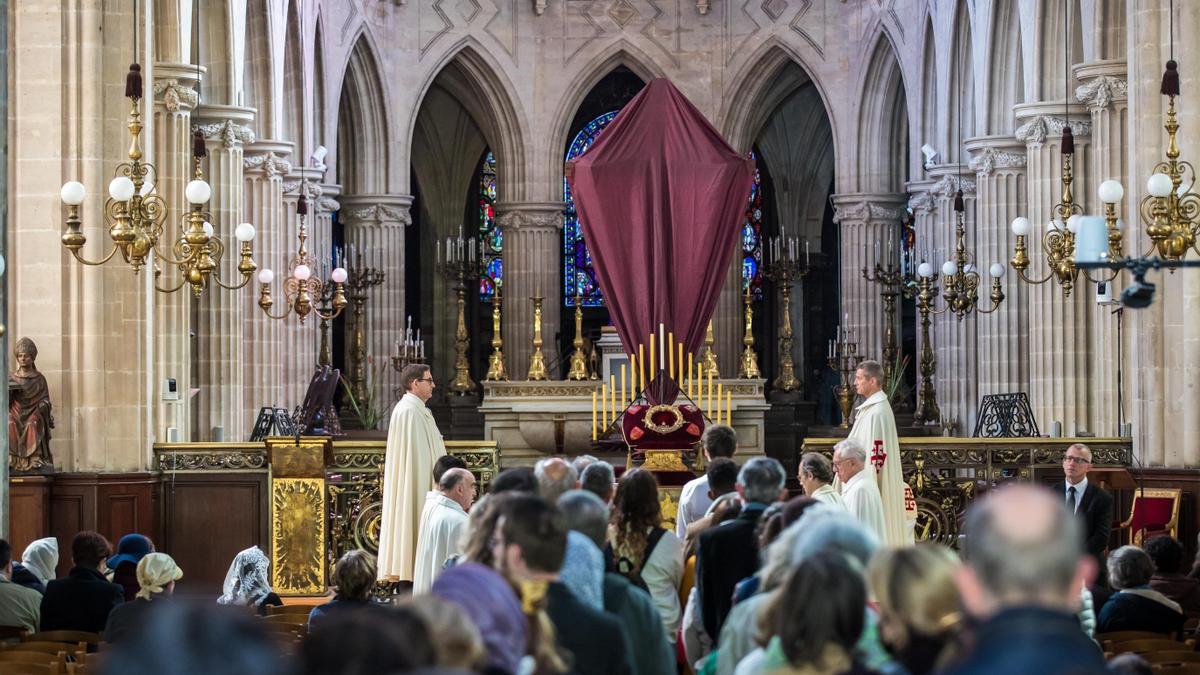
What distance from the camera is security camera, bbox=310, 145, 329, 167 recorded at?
934 inches

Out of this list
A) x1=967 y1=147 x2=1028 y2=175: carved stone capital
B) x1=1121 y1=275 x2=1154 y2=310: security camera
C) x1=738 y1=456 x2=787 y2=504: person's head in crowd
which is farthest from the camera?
x1=967 y1=147 x2=1028 y2=175: carved stone capital

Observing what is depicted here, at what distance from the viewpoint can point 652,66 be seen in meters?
29.3

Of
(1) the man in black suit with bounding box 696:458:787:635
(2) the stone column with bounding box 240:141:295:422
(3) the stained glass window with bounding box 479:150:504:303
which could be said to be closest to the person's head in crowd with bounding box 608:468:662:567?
(1) the man in black suit with bounding box 696:458:787:635

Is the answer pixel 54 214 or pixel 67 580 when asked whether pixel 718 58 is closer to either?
pixel 54 214

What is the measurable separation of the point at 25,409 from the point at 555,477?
26.9ft

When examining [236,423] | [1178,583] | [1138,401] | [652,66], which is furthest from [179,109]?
[652,66]

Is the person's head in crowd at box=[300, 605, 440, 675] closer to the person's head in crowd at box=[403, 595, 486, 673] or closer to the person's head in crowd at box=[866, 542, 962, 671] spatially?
the person's head in crowd at box=[403, 595, 486, 673]

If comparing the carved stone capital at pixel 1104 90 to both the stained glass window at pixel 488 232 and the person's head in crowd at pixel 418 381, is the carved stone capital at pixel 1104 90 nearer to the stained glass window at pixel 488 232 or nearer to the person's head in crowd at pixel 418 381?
the person's head in crowd at pixel 418 381

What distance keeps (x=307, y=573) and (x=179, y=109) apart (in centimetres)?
537

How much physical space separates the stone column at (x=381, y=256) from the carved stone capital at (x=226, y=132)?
28.9 ft

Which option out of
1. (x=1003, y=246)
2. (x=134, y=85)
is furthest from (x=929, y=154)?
(x=134, y=85)

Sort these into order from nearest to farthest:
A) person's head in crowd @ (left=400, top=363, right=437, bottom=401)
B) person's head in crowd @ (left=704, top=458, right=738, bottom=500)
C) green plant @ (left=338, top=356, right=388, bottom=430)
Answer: person's head in crowd @ (left=704, top=458, right=738, bottom=500)
person's head in crowd @ (left=400, top=363, right=437, bottom=401)
green plant @ (left=338, top=356, right=388, bottom=430)

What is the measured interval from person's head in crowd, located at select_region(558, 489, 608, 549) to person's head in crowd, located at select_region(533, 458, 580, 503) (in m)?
0.69

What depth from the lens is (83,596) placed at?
28.0ft
